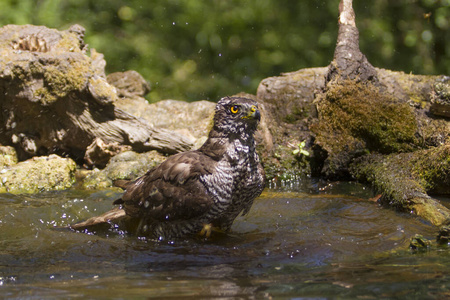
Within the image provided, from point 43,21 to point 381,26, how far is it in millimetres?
7221

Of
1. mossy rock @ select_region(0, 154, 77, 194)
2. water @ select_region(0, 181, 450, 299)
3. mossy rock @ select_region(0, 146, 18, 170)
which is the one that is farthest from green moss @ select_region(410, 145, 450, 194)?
mossy rock @ select_region(0, 146, 18, 170)

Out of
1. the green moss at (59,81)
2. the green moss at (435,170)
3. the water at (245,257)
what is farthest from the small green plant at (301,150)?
the green moss at (59,81)

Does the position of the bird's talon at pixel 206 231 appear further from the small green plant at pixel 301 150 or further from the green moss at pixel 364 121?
the small green plant at pixel 301 150

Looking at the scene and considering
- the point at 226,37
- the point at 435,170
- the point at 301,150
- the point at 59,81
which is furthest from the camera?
the point at 226,37

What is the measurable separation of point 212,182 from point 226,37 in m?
7.46

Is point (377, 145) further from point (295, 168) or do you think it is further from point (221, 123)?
point (221, 123)

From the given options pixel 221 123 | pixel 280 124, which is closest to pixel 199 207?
pixel 221 123

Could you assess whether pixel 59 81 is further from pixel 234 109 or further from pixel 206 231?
pixel 206 231

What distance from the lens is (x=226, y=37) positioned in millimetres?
11320

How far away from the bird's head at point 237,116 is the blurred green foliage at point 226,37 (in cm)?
668

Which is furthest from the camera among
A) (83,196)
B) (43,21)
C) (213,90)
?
(213,90)

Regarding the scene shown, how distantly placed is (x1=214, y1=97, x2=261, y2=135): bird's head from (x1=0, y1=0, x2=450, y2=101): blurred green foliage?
6682 millimetres

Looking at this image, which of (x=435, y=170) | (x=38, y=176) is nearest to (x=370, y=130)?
(x=435, y=170)

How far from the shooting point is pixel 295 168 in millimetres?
7449
